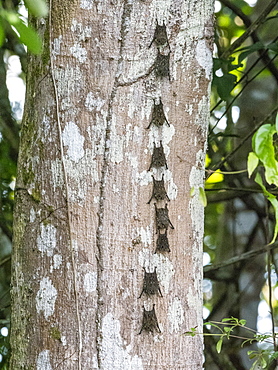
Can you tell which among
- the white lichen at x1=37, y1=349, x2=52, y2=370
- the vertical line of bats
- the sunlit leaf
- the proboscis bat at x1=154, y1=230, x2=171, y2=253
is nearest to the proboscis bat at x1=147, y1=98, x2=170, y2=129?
the vertical line of bats

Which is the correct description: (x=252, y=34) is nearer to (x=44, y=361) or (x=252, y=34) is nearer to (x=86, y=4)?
(x=86, y=4)

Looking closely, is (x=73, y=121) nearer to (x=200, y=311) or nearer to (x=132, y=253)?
(x=132, y=253)

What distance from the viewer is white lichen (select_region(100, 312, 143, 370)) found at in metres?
1.03

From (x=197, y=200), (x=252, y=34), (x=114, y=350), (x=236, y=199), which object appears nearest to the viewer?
(x=114, y=350)

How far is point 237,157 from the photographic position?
8.57ft

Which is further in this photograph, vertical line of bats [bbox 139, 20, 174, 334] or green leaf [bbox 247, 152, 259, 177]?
vertical line of bats [bbox 139, 20, 174, 334]

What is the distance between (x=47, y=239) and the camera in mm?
1080

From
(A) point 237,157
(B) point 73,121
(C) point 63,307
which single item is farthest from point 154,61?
(A) point 237,157

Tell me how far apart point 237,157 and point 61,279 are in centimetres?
172

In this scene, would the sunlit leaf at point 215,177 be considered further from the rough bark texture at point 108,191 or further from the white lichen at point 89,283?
the white lichen at point 89,283

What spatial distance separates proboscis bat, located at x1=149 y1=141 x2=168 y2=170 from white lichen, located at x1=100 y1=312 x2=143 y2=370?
32 cm

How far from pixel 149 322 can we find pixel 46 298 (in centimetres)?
22

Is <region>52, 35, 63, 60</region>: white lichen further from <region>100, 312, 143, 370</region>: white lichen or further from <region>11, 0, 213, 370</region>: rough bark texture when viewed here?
<region>100, 312, 143, 370</region>: white lichen

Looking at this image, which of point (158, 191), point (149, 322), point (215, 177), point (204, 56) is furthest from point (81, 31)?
point (215, 177)
